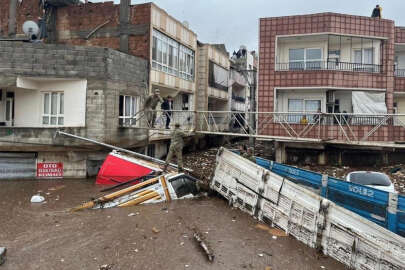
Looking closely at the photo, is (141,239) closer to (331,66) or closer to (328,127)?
(328,127)

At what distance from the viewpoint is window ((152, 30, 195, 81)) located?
1606 centimetres

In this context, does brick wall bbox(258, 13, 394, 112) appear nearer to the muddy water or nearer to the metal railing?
the metal railing

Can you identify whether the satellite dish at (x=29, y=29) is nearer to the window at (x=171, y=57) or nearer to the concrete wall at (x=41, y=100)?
the concrete wall at (x=41, y=100)

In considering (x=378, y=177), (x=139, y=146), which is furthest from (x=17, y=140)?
(x=378, y=177)

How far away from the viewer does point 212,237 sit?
6855 millimetres

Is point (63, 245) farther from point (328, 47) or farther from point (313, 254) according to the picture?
point (328, 47)

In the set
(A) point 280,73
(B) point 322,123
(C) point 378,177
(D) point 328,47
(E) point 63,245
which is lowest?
(E) point 63,245

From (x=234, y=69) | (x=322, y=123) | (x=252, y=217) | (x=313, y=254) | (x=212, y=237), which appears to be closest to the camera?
(x=313, y=254)

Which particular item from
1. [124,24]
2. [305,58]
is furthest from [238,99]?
[124,24]

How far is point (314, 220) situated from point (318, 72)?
10.3m

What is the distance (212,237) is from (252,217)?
1.71 m

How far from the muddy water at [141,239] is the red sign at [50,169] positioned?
10.9 feet

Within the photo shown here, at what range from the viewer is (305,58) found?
1595cm

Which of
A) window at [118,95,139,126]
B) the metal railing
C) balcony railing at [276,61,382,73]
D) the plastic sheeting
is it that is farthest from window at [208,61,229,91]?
the plastic sheeting
